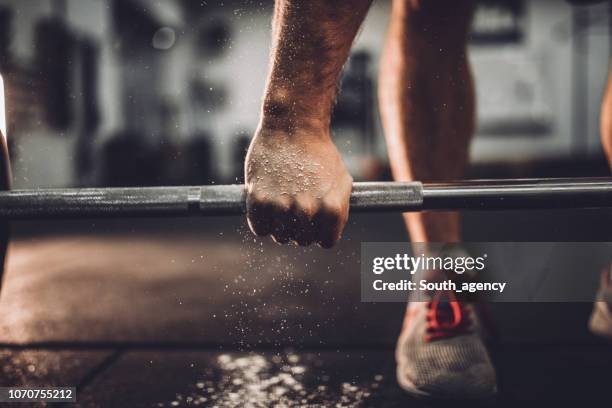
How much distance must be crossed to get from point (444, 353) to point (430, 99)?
0.46 metres

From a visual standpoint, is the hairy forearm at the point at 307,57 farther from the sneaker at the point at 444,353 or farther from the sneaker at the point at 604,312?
the sneaker at the point at 604,312

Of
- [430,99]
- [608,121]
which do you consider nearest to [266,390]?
[430,99]

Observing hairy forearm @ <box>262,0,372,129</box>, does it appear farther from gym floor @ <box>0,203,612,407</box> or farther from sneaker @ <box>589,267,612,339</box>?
sneaker @ <box>589,267,612,339</box>

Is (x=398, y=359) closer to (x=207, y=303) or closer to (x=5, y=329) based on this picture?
(x=207, y=303)

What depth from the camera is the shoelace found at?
0.80 meters

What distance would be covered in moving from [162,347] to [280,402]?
32 centimetres

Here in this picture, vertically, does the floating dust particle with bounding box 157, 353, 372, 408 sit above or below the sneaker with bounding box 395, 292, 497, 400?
below

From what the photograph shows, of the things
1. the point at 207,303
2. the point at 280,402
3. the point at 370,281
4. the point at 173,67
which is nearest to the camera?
the point at 280,402

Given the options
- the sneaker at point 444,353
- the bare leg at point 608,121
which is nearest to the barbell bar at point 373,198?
the sneaker at point 444,353

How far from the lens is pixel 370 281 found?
90cm

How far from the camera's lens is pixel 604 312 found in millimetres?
909

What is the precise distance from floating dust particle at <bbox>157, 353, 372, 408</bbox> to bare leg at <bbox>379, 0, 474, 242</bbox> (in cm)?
33

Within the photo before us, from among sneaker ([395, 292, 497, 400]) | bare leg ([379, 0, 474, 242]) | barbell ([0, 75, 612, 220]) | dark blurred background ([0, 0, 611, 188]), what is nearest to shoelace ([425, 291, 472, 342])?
sneaker ([395, 292, 497, 400])

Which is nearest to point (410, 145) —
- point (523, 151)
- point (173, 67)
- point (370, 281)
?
point (370, 281)
